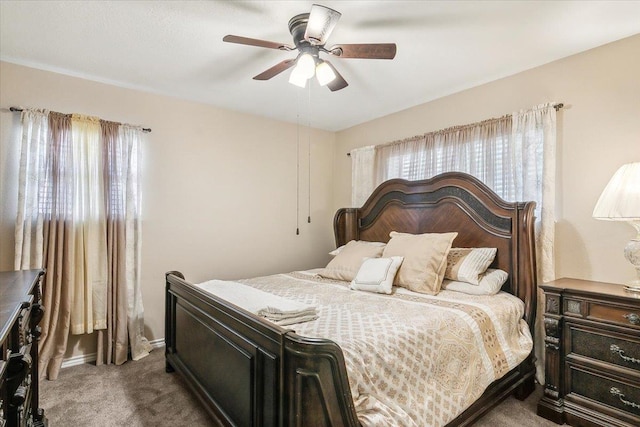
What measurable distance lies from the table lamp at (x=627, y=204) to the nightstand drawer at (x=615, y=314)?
0.16 meters

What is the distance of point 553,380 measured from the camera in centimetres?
214

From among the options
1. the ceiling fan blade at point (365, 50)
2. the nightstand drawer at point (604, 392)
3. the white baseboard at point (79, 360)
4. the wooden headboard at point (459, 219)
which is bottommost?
the white baseboard at point (79, 360)

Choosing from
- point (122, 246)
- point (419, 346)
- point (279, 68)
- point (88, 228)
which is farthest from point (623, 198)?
point (88, 228)

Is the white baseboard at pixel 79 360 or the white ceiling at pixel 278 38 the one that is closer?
the white ceiling at pixel 278 38

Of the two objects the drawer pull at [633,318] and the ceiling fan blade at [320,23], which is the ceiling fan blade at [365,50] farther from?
the drawer pull at [633,318]

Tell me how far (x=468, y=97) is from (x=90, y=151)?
3506mm

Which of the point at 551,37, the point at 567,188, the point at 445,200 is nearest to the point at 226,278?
the point at 445,200

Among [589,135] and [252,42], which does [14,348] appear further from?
[589,135]

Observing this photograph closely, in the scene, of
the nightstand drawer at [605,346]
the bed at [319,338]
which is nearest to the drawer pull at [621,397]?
the nightstand drawer at [605,346]

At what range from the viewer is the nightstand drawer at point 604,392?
73.7 inches

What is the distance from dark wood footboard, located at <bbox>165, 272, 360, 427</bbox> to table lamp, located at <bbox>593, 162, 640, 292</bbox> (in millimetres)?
1947

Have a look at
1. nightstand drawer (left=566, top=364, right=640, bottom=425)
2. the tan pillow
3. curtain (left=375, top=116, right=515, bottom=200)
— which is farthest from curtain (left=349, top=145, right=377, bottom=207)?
nightstand drawer (left=566, top=364, right=640, bottom=425)

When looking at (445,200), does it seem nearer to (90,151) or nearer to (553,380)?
(553,380)

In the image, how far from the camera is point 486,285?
245 cm
